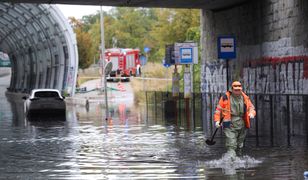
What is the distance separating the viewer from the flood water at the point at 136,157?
12.5 meters

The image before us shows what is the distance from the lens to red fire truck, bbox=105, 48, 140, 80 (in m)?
79.1

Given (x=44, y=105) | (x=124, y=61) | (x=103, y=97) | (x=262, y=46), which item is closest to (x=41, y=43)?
(x=103, y=97)

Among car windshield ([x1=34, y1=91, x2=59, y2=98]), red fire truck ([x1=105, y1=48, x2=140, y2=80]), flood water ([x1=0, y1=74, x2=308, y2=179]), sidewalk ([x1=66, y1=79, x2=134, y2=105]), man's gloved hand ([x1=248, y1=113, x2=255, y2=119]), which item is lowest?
sidewalk ([x1=66, y1=79, x2=134, y2=105])

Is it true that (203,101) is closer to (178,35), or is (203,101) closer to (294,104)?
(294,104)

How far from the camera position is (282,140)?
60.3 feet

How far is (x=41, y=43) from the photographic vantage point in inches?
2416

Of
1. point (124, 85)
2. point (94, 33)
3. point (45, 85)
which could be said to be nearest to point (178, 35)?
point (124, 85)

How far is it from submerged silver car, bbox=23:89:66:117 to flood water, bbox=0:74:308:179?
10399mm

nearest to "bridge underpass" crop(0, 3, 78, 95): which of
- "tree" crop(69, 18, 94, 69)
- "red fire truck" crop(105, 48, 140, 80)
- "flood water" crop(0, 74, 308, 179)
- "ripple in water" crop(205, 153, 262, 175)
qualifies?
"red fire truck" crop(105, 48, 140, 80)

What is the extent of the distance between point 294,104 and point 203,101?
7534 millimetres

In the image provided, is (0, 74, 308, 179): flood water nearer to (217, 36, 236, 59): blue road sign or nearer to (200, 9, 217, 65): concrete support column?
(217, 36, 236, 59): blue road sign

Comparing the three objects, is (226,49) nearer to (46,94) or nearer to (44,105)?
(44,105)

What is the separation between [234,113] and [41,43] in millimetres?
48879

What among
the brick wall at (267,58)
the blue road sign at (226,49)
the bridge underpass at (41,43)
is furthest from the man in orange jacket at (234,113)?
the bridge underpass at (41,43)
